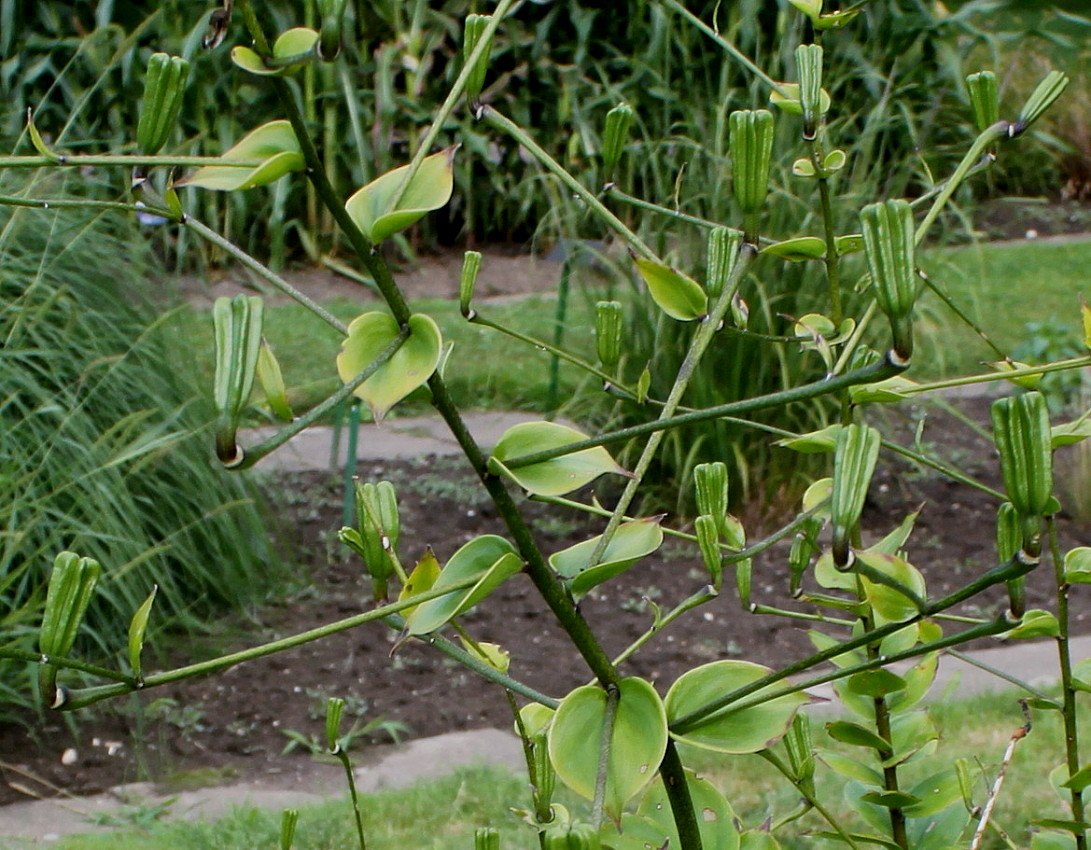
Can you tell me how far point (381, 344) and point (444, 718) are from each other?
295cm

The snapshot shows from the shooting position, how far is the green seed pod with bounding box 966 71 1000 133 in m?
1.14

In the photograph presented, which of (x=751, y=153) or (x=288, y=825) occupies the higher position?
(x=751, y=153)

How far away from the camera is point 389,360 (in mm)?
888

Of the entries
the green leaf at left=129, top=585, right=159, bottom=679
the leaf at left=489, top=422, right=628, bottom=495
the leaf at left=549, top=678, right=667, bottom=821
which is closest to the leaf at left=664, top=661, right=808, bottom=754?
the leaf at left=549, top=678, right=667, bottom=821

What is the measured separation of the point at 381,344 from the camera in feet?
2.98

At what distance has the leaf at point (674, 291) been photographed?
3.45 ft

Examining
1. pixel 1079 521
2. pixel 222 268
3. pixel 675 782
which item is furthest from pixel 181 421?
pixel 222 268

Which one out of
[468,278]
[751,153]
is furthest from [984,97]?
[468,278]

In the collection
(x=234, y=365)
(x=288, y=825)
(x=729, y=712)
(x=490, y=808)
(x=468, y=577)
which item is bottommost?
(x=490, y=808)

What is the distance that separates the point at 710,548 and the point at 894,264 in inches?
13.1

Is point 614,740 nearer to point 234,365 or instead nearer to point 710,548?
point 710,548

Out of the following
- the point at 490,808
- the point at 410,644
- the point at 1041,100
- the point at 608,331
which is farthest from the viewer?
the point at 410,644

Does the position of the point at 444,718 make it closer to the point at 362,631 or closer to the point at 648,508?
the point at 362,631

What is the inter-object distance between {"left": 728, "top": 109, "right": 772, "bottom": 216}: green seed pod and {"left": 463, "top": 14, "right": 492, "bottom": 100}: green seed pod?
187 millimetres
